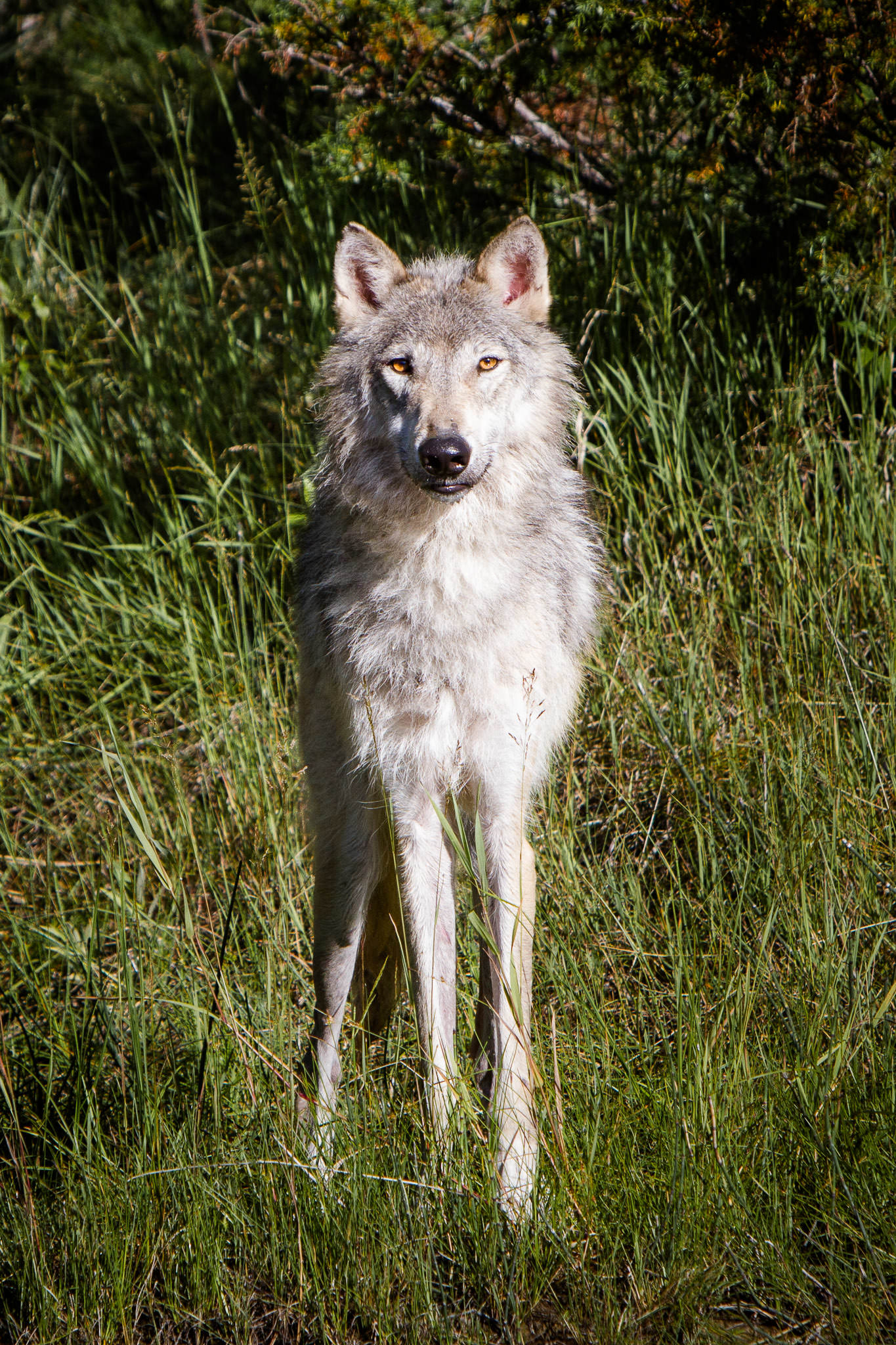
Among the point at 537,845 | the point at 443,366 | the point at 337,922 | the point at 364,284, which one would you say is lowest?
the point at 537,845

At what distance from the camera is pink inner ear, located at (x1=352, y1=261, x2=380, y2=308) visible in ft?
10.8

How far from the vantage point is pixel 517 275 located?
332 cm

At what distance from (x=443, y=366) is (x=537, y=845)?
1608mm

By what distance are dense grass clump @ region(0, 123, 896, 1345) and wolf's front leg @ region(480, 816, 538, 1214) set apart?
126 millimetres

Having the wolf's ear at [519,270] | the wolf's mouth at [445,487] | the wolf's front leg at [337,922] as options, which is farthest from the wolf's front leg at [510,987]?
the wolf's ear at [519,270]

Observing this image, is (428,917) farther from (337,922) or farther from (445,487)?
(445,487)

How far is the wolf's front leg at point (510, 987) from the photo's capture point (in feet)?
9.23

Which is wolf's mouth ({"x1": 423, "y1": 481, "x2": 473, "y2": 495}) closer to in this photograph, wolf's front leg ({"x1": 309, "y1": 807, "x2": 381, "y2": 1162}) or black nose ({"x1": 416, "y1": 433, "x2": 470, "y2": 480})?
black nose ({"x1": 416, "y1": 433, "x2": 470, "y2": 480})

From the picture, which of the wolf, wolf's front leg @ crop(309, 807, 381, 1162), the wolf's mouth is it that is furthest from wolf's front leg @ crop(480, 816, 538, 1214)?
the wolf's mouth

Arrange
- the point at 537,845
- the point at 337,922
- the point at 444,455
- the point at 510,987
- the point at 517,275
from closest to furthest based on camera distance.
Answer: the point at 444,455 → the point at 510,987 → the point at 337,922 → the point at 517,275 → the point at 537,845

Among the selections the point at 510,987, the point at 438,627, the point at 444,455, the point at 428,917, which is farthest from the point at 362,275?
the point at 510,987

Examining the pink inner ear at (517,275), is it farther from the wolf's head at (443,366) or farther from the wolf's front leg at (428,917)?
the wolf's front leg at (428,917)

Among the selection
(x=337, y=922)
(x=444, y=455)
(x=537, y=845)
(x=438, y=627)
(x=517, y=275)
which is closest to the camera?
(x=444, y=455)

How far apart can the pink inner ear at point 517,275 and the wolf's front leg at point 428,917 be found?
153 cm
